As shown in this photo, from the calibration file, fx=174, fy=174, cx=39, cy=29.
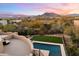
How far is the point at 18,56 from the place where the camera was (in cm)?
117

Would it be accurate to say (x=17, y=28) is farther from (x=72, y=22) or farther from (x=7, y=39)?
(x=72, y=22)

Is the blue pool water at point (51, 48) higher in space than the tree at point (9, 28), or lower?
lower

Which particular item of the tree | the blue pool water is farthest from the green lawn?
the tree

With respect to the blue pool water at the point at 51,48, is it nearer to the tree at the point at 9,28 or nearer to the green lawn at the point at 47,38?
the green lawn at the point at 47,38

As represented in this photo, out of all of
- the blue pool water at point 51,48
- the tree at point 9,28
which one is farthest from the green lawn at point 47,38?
the tree at point 9,28

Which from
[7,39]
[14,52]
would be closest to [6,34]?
[7,39]

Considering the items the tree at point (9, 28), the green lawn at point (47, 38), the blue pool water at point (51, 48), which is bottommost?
the blue pool water at point (51, 48)

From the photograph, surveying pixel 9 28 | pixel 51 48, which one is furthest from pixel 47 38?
pixel 9 28

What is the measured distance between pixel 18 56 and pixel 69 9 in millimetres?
476

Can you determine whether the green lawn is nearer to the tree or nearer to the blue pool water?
the blue pool water

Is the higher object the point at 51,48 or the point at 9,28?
the point at 9,28

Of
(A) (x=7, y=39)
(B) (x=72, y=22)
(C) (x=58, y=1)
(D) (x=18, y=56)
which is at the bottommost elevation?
(D) (x=18, y=56)

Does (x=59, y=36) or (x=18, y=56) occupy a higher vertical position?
(x=59, y=36)

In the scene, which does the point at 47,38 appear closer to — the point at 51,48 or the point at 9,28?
the point at 51,48
